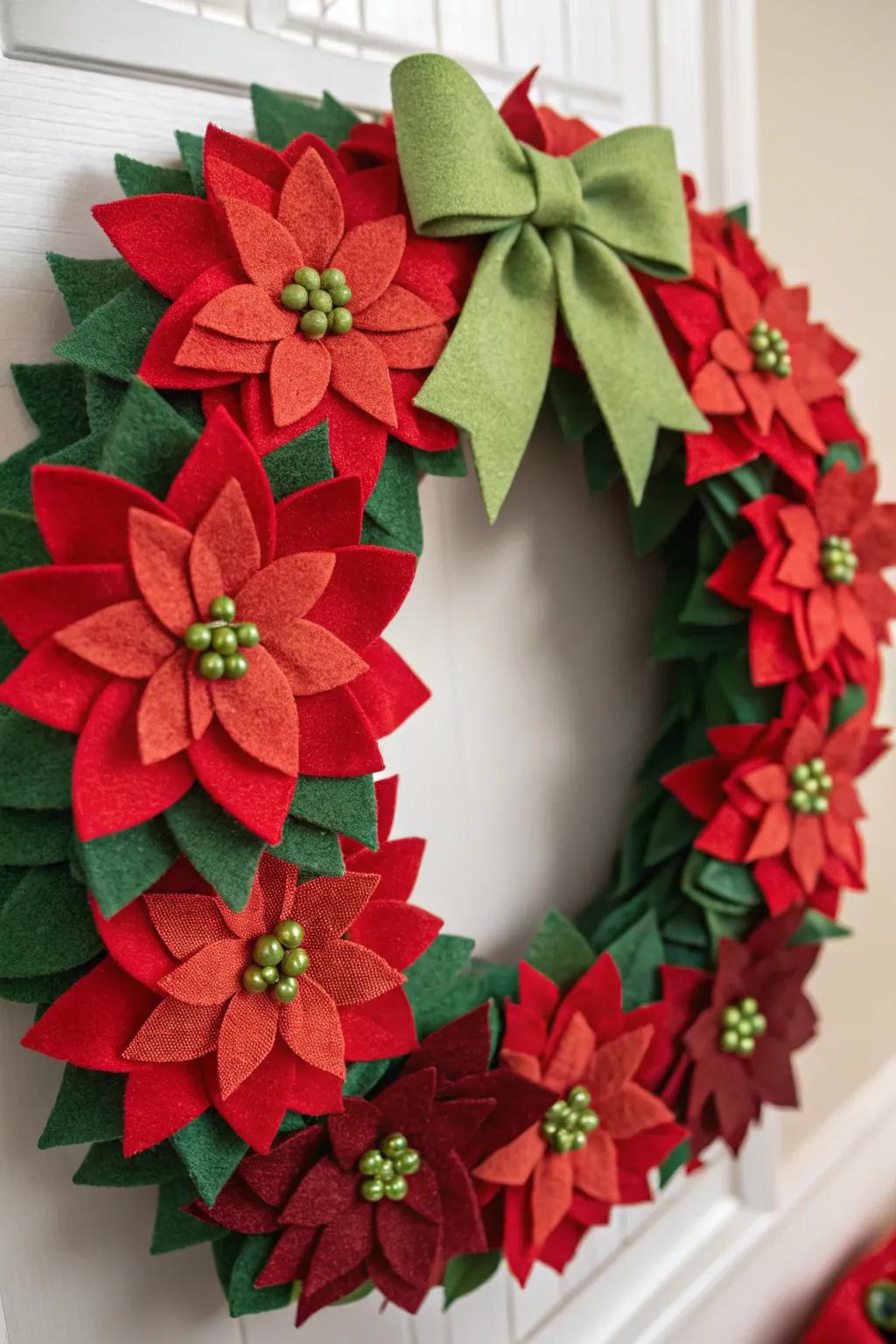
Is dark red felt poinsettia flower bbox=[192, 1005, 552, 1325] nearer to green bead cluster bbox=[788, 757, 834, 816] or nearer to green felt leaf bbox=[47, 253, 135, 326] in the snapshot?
green bead cluster bbox=[788, 757, 834, 816]

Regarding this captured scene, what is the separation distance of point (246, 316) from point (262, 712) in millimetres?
187

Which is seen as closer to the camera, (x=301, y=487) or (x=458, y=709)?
(x=301, y=487)

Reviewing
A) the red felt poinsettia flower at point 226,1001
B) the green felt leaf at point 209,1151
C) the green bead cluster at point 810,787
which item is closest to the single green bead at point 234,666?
the red felt poinsettia flower at point 226,1001

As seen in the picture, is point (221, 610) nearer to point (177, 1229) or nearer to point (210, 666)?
point (210, 666)

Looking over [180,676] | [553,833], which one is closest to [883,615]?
[553,833]

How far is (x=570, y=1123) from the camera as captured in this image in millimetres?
609

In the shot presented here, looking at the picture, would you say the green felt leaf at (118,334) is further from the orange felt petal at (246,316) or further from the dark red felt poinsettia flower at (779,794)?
the dark red felt poinsettia flower at (779,794)

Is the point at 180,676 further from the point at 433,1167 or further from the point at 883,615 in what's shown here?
the point at 883,615

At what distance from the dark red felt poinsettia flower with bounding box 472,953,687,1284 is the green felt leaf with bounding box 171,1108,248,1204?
0.61 ft

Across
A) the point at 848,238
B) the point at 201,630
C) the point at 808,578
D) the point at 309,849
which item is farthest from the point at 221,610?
the point at 848,238

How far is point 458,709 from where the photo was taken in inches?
27.7

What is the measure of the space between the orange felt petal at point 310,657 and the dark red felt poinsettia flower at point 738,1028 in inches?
14.8

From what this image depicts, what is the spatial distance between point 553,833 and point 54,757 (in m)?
0.46

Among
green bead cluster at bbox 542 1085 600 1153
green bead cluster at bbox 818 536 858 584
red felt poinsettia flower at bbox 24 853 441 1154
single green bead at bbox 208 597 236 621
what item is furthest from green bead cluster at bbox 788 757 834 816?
single green bead at bbox 208 597 236 621
